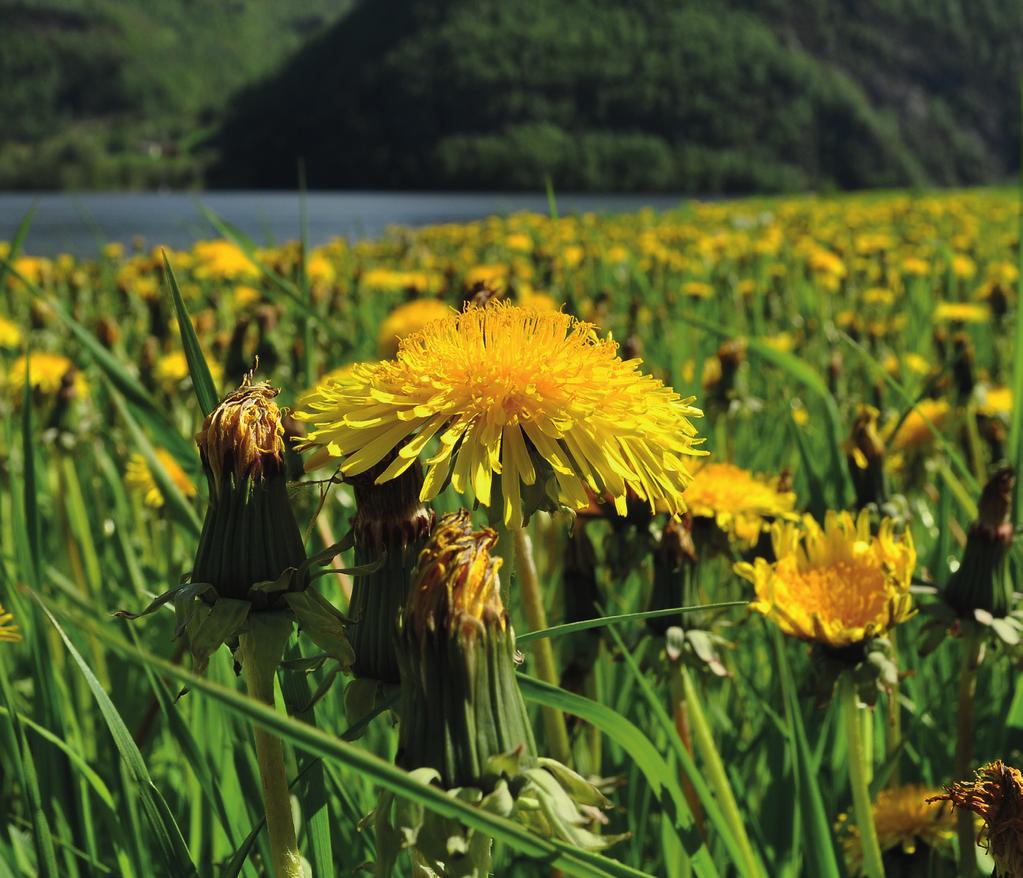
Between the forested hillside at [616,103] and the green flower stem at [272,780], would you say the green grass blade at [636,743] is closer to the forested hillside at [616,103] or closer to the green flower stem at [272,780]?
the green flower stem at [272,780]

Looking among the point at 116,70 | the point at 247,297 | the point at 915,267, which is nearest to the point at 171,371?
the point at 247,297

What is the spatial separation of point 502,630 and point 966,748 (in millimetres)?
643

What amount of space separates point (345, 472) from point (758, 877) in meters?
0.40

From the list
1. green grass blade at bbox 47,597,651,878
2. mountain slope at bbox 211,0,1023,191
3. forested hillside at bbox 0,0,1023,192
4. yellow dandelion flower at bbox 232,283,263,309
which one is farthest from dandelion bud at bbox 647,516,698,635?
mountain slope at bbox 211,0,1023,191

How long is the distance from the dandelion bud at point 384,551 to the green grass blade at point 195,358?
0.52 feet

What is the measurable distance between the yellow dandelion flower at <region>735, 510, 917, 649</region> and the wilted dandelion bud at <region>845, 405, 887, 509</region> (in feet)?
0.88

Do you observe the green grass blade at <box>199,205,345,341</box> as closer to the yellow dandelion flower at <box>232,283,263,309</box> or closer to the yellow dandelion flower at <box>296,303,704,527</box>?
the yellow dandelion flower at <box>296,303,704,527</box>

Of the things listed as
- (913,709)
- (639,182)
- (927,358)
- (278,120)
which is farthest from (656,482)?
(278,120)

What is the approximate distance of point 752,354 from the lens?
2.59 m

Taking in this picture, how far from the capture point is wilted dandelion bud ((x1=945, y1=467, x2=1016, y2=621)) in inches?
33.2

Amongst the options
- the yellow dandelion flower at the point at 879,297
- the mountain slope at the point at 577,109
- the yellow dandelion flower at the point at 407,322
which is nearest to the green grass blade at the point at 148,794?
the yellow dandelion flower at the point at 407,322

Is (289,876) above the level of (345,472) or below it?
below

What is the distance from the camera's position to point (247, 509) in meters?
0.55

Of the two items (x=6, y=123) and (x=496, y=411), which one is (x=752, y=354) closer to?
(x=496, y=411)
